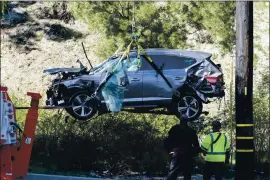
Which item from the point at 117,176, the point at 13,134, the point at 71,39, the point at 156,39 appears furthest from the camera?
the point at 71,39

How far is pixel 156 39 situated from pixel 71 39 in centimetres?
865

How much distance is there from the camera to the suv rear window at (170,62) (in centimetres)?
1301

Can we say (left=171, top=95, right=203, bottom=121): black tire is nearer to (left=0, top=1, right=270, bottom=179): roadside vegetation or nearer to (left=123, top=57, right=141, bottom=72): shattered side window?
(left=123, top=57, right=141, bottom=72): shattered side window

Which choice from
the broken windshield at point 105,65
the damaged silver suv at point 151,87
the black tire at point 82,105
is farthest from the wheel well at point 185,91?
the black tire at point 82,105

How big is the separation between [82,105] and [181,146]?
8.73 ft

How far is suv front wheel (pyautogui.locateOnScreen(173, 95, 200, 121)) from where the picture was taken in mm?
12883

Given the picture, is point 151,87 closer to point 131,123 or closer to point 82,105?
point 82,105

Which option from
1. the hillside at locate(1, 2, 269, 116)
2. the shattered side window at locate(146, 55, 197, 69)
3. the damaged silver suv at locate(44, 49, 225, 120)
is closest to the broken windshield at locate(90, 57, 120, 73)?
the damaged silver suv at locate(44, 49, 225, 120)

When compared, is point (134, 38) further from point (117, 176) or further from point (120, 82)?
point (117, 176)

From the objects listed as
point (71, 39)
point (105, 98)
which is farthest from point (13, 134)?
point (71, 39)

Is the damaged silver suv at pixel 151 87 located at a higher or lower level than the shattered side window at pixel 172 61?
lower

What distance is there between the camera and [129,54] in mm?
13109

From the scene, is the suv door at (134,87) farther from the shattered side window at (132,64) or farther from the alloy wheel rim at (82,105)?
the alloy wheel rim at (82,105)

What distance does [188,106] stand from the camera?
509 inches
